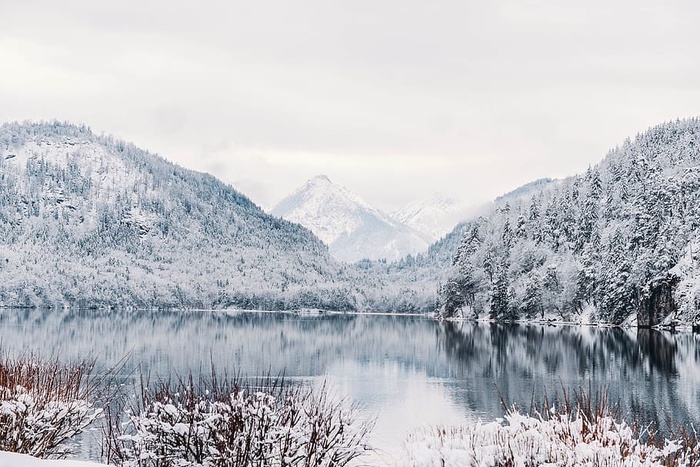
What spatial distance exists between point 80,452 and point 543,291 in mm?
144682

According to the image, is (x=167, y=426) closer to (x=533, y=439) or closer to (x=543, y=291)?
(x=533, y=439)

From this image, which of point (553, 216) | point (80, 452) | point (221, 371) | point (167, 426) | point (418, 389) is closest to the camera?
point (167, 426)

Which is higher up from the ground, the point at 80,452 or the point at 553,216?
the point at 553,216

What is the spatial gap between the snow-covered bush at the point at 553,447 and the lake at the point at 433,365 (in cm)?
463

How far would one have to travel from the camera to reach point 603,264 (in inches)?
6063

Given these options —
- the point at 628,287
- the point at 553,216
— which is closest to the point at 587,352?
the point at 628,287

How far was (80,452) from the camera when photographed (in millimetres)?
30844

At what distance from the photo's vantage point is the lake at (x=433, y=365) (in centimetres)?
4619

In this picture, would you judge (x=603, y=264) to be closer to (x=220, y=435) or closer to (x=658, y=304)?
(x=658, y=304)

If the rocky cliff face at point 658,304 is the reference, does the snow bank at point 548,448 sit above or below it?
below

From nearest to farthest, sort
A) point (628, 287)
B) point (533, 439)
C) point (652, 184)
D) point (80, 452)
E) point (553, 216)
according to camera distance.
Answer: point (533, 439) → point (80, 452) → point (628, 287) → point (652, 184) → point (553, 216)

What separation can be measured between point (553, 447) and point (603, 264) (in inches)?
5604

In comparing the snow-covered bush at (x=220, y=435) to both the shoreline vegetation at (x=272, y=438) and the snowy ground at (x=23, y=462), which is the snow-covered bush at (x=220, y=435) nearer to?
the shoreline vegetation at (x=272, y=438)

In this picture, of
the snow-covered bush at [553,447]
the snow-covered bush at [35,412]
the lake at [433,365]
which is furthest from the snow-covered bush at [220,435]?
the lake at [433,365]
